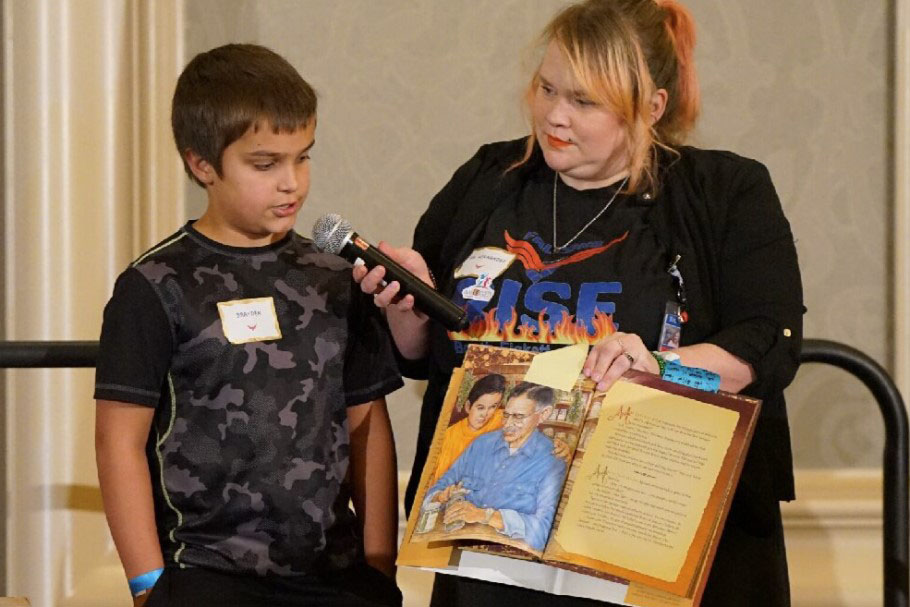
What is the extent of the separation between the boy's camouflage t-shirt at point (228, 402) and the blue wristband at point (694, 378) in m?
0.51

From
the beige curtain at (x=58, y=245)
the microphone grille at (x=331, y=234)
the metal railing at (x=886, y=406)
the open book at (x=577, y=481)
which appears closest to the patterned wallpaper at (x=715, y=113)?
the beige curtain at (x=58, y=245)

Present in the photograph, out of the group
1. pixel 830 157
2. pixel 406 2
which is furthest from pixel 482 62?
pixel 830 157

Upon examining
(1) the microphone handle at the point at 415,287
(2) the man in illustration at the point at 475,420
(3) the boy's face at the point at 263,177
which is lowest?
(2) the man in illustration at the point at 475,420

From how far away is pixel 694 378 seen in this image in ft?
4.92

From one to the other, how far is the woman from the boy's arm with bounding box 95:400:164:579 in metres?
0.38

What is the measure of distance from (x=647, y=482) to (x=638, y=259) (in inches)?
14.7

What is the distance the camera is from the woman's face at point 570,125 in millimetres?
1709

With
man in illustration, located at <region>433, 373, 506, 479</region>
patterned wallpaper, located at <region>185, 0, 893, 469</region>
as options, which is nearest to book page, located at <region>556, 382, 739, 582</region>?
man in illustration, located at <region>433, 373, 506, 479</region>

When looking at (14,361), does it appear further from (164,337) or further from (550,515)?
(550,515)

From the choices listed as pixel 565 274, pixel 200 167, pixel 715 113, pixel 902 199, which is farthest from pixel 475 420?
pixel 902 199

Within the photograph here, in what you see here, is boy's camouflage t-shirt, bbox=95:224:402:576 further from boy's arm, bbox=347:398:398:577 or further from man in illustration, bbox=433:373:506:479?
man in illustration, bbox=433:373:506:479

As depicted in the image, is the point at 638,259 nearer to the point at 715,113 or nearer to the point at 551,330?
the point at 551,330

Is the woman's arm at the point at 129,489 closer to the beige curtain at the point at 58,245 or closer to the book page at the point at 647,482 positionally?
the book page at the point at 647,482

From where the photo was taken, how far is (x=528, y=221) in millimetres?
1788
